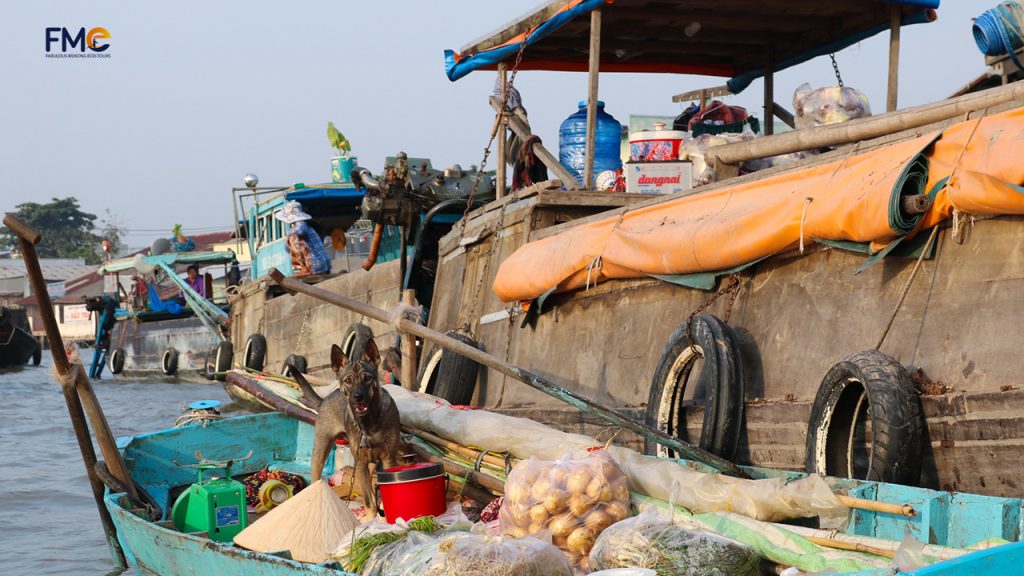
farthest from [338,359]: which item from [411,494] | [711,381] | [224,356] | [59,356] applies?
[224,356]

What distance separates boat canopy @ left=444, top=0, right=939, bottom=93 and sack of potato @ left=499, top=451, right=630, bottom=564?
4.56 metres

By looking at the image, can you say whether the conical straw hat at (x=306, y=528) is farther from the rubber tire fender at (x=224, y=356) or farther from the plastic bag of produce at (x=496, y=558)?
the rubber tire fender at (x=224, y=356)

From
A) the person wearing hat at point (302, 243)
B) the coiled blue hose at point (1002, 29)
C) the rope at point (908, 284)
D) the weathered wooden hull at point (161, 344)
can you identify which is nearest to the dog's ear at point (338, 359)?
the rope at point (908, 284)

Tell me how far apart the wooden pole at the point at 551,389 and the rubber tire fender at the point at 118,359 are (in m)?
27.8

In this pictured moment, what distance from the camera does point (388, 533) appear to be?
16.1 ft

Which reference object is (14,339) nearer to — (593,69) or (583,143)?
(583,143)

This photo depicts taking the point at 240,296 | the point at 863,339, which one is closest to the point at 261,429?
the point at 863,339

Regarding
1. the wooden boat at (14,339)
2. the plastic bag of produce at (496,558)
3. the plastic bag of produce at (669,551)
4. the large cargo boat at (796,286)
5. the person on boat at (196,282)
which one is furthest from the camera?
the wooden boat at (14,339)

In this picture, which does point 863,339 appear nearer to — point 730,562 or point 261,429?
point 730,562

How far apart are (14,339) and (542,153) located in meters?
35.9

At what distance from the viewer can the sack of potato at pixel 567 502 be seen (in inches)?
190

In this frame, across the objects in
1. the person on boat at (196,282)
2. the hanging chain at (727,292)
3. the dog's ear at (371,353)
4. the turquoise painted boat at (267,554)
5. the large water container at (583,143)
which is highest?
the large water container at (583,143)

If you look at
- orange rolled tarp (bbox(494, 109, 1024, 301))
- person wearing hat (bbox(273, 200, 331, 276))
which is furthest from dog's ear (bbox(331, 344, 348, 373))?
person wearing hat (bbox(273, 200, 331, 276))

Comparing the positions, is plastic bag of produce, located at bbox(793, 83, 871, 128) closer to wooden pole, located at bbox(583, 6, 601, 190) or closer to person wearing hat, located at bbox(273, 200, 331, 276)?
wooden pole, located at bbox(583, 6, 601, 190)
